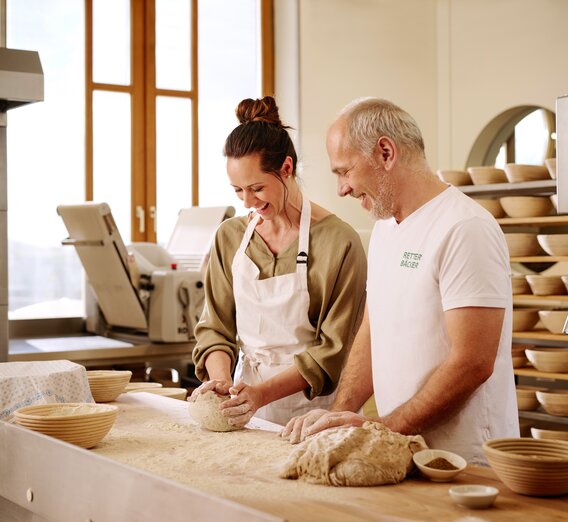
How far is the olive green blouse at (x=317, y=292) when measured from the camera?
239 centimetres

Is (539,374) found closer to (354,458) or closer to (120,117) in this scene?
(354,458)

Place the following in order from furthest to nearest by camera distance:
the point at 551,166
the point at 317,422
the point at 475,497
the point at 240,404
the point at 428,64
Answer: the point at 428,64 → the point at 551,166 → the point at 240,404 → the point at 317,422 → the point at 475,497

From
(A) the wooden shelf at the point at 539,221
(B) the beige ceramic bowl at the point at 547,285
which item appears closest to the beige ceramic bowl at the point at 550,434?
(B) the beige ceramic bowl at the point at 547,285

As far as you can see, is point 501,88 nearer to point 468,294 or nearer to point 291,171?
point 291,171

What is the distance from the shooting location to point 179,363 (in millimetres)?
5230

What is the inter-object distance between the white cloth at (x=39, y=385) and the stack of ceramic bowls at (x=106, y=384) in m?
0.26

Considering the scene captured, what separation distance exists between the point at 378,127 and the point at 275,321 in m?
0.73

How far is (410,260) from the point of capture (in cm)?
207

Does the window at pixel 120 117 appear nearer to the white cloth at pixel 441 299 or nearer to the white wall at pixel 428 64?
the white wall at pixel 428 64

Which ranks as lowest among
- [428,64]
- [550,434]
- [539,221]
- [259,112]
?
[550,434]

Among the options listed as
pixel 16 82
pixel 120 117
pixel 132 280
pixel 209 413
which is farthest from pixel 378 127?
pixel 120 117

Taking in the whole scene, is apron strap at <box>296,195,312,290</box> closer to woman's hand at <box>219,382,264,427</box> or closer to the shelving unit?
woman's hand at <box>219,382,264,427</box>

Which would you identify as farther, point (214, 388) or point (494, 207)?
point (494, 207)

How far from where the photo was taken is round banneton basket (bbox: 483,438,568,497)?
1417 mm
